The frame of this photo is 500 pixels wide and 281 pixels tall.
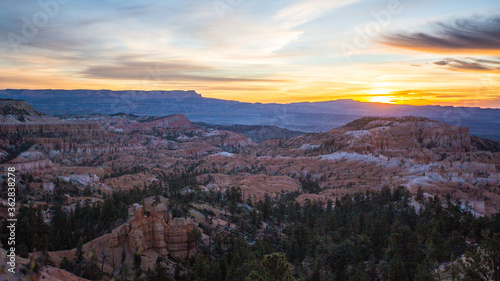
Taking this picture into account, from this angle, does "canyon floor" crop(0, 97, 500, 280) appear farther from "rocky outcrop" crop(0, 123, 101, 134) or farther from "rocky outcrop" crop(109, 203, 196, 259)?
"rocky outcrop" crop(0, 123, 101, 134)

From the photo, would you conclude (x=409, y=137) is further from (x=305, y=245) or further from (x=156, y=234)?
(x=156, y=234)

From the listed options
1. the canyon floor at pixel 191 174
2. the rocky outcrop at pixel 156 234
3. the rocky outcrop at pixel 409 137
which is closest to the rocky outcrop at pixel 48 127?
the canyon floor at pixel 191 174

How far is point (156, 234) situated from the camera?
33312 mm

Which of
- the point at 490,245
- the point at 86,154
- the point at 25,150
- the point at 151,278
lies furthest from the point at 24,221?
the point at 86,154

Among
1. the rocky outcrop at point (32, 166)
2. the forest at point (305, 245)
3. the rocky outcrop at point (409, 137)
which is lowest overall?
the rocky outcrop at point (32, 166)

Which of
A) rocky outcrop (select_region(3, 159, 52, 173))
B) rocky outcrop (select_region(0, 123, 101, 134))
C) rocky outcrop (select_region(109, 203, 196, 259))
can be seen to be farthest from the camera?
rocky outcrop (select_region(0, 123, 101, 134))

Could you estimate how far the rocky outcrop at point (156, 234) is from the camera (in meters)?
31.4

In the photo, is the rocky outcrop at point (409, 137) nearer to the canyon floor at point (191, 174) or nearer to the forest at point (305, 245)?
the canyon floor at point (191, 174)

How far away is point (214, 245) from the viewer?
38625 mm

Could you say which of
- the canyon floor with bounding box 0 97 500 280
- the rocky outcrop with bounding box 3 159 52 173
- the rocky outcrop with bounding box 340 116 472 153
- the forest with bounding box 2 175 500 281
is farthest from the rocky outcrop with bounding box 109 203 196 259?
the rocky outcrop with bounding box 340 116 472 153

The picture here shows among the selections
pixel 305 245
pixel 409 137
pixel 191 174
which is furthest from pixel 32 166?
pixel 409 137

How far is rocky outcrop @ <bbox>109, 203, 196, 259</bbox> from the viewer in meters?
31.4

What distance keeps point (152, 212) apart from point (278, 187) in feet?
169

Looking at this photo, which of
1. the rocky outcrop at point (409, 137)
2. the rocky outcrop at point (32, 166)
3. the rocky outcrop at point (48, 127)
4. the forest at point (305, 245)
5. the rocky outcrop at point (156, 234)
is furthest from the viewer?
the rocky outcrop at point (48, 127)
